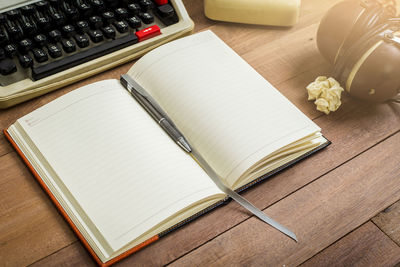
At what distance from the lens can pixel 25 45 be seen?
88 centimetres

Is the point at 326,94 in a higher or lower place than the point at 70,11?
lower

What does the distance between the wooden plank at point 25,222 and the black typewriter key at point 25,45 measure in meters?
0.26

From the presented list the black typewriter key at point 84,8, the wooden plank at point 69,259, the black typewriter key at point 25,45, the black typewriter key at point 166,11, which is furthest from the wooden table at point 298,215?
the black typewriter key at point 166,11

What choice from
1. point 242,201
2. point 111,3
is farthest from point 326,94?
point 111,3

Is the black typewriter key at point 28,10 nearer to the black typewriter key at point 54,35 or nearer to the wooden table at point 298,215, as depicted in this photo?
the black typewriter key at point 54,35

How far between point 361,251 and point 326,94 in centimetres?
32

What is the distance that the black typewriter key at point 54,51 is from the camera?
0.89 m

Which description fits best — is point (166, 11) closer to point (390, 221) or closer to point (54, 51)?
point (54, 51)

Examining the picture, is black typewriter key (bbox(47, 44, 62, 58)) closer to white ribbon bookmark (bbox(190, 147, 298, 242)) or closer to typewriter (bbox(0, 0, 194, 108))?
typewriter (bbox(0, 0, 194, 108))

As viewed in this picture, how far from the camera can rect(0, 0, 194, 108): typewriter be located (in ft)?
2.87

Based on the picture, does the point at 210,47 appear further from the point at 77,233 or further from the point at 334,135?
the point at 77,233

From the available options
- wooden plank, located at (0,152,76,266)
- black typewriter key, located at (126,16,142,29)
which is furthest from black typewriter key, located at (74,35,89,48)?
wooden plank, located at (0,152,76,266)

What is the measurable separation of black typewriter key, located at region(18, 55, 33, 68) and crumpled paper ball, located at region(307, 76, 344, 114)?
562 millimetres

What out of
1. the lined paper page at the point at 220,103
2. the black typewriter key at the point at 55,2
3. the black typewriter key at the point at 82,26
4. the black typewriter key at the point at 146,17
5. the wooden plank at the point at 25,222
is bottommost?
the wooden plank at the point at 25,222
